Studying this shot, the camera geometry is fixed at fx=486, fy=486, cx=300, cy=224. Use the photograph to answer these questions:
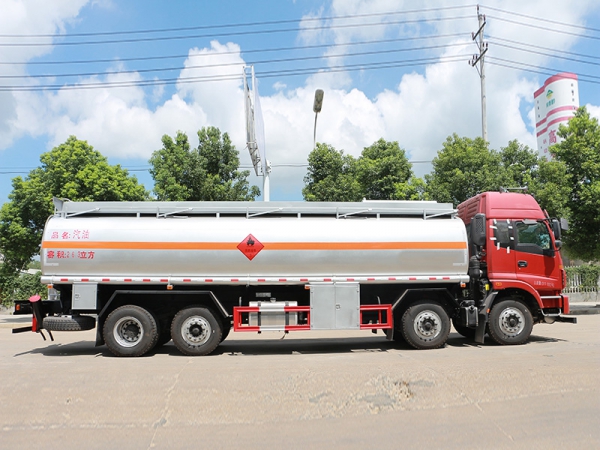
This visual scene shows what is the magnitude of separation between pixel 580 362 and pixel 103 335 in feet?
26.6

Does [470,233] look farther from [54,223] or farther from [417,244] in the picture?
[54,223]

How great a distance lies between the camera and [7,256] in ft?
61.1

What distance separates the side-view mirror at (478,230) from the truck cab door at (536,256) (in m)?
0.73

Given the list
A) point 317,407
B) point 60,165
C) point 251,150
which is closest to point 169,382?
point 317,407

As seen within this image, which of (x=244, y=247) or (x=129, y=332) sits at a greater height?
(x=244, y=247)

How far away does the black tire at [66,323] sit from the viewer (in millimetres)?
8875

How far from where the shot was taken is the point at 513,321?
31.8 feet

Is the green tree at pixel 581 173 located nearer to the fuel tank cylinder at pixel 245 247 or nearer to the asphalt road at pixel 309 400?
the asphalt road at pixel 309 400

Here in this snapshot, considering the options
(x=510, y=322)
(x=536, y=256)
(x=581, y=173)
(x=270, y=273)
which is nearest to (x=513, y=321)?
(x=510, y=322)

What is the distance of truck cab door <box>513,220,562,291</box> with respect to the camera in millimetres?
9805

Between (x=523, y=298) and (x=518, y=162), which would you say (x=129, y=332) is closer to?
(x=523, y=298)

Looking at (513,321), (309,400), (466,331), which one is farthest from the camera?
(466,331)

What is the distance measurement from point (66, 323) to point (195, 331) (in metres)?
2.36

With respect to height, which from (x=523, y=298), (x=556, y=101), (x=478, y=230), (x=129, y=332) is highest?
(x=556, y=101)
